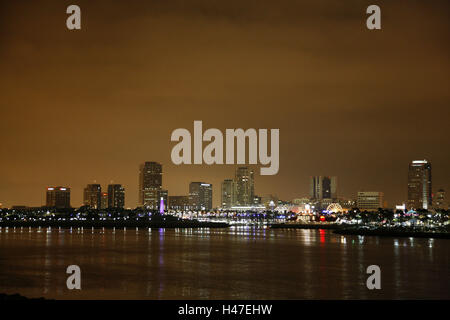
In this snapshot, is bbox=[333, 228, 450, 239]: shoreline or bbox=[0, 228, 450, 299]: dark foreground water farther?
bbox=[333, 228, 450, 239]: shoreline

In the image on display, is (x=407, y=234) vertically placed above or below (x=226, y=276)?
below

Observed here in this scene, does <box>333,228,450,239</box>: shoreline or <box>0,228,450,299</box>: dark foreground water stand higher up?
<box>0,228,450,299</box>: dark foreground water

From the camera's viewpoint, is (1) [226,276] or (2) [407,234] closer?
(1) [226,276]

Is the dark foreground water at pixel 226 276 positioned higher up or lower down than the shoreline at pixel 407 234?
higher up

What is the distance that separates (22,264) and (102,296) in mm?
20082

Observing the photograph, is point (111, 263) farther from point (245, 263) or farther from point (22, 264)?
point (245, 263)

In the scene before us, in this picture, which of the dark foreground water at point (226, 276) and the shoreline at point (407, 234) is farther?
the shoreline at point (407, 234)

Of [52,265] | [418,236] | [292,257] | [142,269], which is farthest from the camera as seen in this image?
[418,236]
